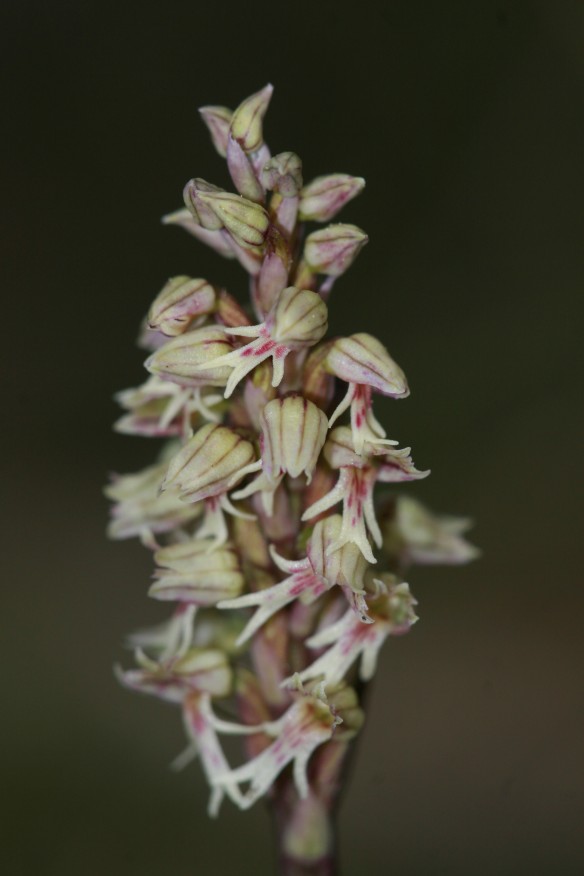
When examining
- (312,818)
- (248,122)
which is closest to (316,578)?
(312,818)

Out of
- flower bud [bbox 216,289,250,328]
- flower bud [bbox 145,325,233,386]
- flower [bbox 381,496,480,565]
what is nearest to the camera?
flower bud [bbox 145,325,233,386]

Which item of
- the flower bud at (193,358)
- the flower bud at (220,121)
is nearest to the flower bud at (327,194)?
the flower bud at (220,121)

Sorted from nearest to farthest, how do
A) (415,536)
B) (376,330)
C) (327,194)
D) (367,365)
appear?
1. (367,365)
2. (327,194)
3. (415,536)
4. (376,330)

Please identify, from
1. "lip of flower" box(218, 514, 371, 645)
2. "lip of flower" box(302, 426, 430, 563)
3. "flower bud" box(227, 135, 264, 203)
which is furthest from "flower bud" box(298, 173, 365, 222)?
"lip of flower" box(218, 514, 371, 645)

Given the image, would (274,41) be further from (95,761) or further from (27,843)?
(27,843)

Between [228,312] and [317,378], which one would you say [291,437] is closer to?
A: [317,378]

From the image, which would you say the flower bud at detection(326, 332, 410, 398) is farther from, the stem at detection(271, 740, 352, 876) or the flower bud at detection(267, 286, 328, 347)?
the stem at detection(271, 740, 352, 876)
